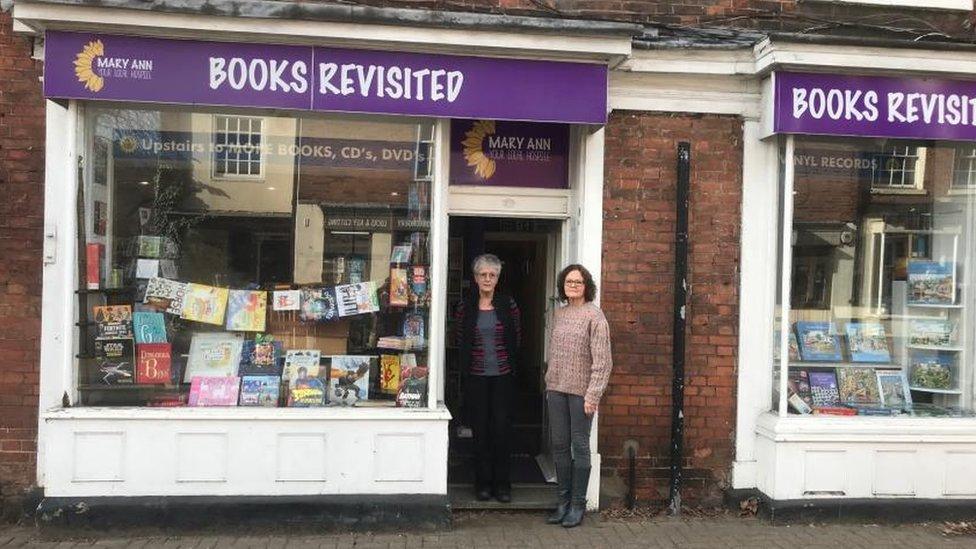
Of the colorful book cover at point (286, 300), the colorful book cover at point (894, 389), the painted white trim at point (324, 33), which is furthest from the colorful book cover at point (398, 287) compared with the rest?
the colorful book cover at point (894, 389)

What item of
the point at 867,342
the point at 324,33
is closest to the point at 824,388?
the point at 867,342

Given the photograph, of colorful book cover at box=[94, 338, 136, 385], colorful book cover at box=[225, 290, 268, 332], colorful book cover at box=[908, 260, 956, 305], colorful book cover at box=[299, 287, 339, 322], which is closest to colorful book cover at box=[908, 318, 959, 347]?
colorful book cover at box=[908, 260, 956, 305]

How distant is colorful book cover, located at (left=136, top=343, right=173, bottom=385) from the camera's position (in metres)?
5.48

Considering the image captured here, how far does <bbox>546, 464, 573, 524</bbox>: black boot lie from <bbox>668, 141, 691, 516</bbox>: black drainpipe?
840 millimetres

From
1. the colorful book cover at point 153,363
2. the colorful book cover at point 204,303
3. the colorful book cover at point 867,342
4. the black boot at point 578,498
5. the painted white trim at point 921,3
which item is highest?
the painted white trim at point 921,3

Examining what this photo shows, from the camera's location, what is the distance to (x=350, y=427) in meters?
5.33

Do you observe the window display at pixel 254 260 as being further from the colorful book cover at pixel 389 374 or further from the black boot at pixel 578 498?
the black boot at pixel 578 498

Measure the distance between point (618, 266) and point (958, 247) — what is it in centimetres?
290

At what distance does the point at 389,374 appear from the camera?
18.7ft

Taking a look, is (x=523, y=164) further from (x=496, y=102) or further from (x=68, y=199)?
(x=68, y=199)

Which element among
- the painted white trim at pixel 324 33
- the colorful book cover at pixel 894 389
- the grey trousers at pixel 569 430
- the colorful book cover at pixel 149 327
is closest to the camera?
the painted white trim at pixel 324 33

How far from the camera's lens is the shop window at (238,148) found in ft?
18.2

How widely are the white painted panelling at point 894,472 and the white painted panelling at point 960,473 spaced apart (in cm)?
26

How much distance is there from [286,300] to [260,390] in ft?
2.24
